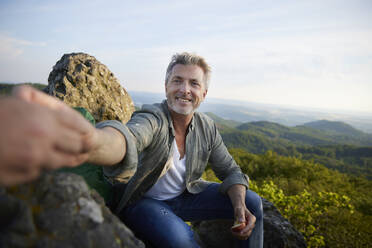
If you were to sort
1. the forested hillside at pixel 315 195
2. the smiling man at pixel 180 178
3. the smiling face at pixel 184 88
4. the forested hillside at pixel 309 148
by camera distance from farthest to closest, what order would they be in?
1. the forested hillside at pixel 309 148
2. the forested hillside at pixel 315 195
3. the smiling face at pixel 184 88
4. the smiling man at pixel 180 178

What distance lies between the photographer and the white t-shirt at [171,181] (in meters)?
2.61

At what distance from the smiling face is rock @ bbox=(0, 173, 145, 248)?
1.84 m

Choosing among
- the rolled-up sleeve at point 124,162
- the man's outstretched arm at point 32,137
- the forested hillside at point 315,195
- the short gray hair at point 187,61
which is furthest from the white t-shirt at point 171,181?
the forested hillside at point 315,195

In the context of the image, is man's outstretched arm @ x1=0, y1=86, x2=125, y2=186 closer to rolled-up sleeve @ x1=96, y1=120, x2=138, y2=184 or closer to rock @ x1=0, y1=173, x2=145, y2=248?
rock @ x1=0, y1=173, x2=145, y2=248

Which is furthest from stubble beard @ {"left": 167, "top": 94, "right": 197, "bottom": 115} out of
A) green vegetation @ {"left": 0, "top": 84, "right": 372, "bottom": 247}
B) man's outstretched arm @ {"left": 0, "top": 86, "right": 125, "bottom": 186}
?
man's outstretched arm @ {"left": 0, "top": 86, "right": 125, "bottom": 186}

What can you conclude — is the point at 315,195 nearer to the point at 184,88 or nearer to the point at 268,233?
the point at 268,233

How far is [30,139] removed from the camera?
0.59 meters

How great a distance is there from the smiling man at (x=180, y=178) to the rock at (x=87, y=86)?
1.13 m

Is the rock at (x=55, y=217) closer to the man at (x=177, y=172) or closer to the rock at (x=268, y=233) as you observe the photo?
the man at (x=177, y=172)

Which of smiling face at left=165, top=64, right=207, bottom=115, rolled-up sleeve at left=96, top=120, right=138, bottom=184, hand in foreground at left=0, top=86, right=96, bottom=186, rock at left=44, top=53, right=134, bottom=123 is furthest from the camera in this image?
rock at left=44, top=53, right=134, bottom=123

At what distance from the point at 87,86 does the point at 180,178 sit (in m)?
2.18

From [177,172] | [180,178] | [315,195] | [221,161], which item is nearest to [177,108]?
[177,172]

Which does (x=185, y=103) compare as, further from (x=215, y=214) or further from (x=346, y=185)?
(x=346, y=185)

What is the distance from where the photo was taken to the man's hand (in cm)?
238
